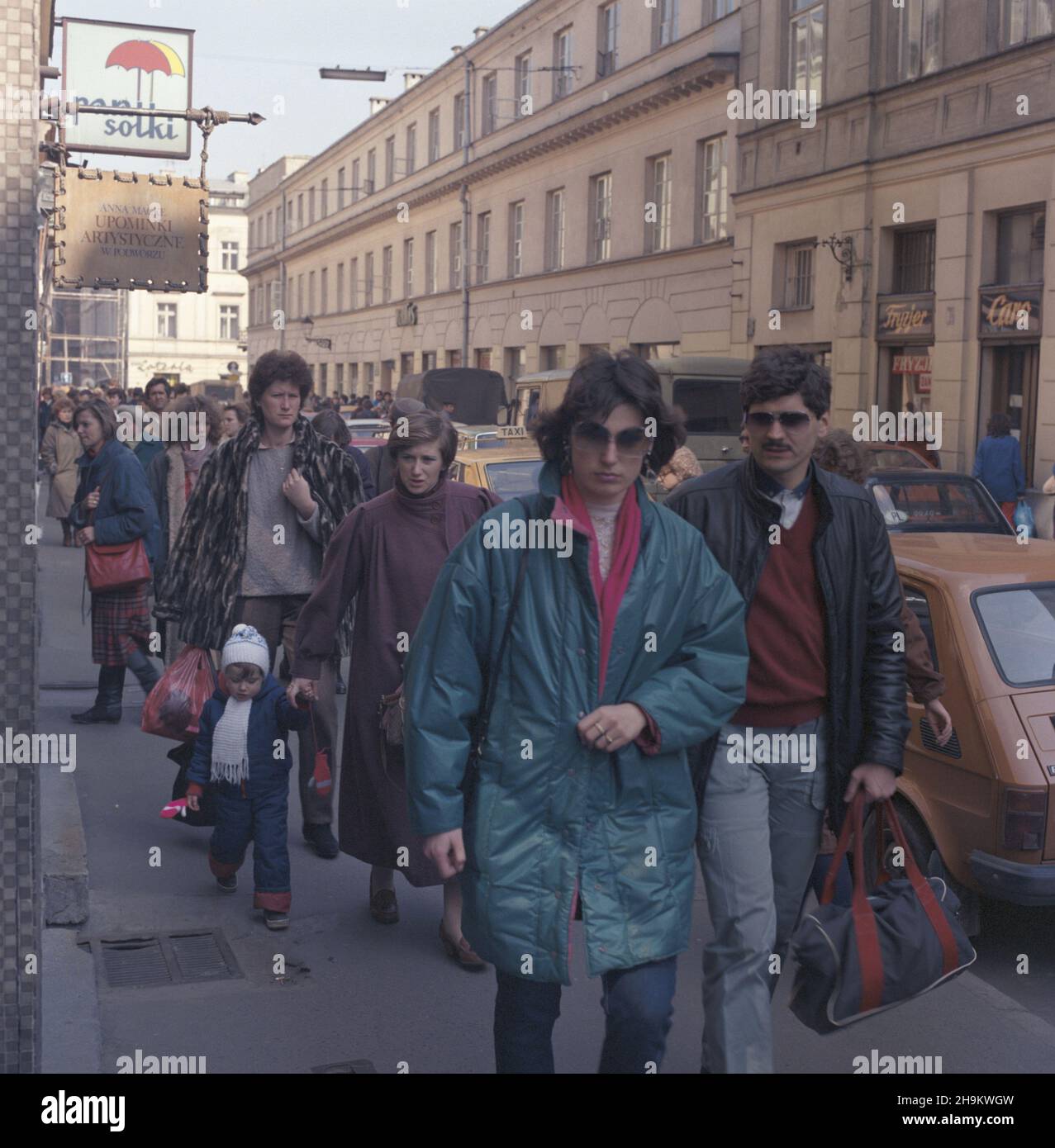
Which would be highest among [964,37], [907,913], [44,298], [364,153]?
[364,153]

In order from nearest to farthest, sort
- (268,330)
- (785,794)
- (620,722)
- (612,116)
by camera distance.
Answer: (620,722) → (785,794) → (612,116) → (268,330)

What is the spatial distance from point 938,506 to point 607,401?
7719mm

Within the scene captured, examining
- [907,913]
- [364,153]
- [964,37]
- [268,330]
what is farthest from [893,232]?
[268,330]

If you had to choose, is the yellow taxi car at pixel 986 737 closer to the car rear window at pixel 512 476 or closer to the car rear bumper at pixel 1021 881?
the car rear bumper at pixel 1021 881

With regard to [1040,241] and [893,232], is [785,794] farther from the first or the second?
[893,232]

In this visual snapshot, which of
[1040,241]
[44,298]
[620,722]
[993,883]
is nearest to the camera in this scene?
[620,722]

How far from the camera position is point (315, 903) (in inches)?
232

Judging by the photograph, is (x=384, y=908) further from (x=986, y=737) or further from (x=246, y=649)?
(x=986, y=737)

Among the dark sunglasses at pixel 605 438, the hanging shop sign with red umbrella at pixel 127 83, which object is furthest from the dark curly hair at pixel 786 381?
the hanging shop sign with red umbrella at pixel 127 83

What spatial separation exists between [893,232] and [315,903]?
63.3 ft

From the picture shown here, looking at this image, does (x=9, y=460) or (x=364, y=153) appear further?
(x=364, y=153)

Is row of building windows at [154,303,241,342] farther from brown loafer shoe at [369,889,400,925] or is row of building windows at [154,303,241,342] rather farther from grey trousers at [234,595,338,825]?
brown loafer shoe at [369,889,400,925]

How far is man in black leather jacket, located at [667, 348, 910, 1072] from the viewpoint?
3768 millimetres

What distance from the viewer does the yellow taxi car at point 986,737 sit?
201 inches
